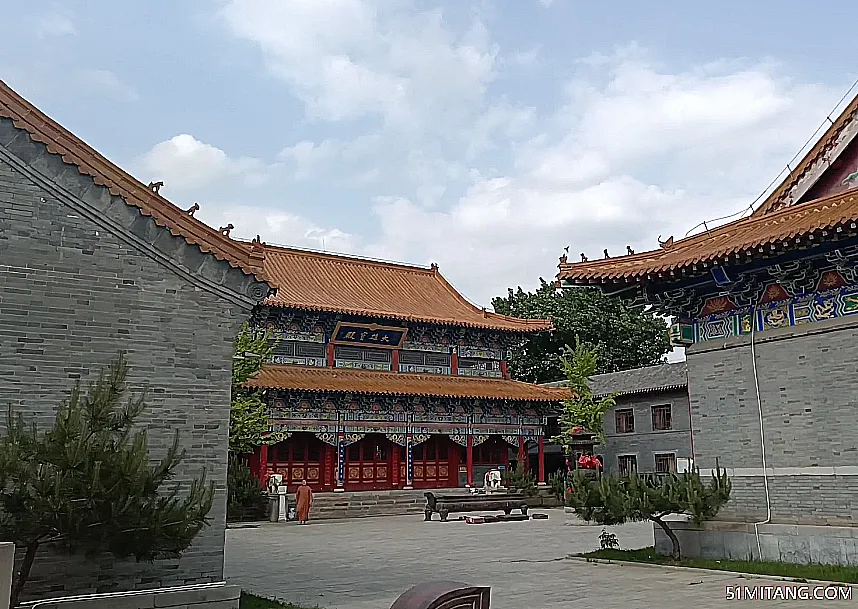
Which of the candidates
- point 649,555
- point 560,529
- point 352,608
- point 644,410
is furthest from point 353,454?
point 352,608

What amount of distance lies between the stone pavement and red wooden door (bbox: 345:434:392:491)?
7.67 metres

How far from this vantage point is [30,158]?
8750mm

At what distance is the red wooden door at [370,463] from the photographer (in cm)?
2951

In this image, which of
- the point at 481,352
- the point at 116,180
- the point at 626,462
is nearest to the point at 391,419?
the point at 481,352

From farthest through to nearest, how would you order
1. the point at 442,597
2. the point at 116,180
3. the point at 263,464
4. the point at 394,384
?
the point at 394,384 < the point at 263,464 < the point at 116,180 < the point at 442,597

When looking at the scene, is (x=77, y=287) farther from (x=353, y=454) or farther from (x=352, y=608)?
(x=353, y=454)

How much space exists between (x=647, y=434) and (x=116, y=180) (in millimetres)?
30316

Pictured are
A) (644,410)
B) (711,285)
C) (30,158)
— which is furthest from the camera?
(644,410)

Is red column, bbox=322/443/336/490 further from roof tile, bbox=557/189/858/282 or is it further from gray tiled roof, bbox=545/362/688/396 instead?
roof tile, bbox=557/189/858/282

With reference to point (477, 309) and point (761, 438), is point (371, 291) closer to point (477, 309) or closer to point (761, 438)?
point (477, 309)

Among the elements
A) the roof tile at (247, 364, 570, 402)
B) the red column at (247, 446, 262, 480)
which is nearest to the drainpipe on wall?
the roof tile at (247, 364, 570, 402)

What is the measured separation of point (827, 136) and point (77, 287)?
1072 cm

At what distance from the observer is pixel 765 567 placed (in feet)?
35.3

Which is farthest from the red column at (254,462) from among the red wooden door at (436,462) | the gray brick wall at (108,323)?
the gray brick wall at (108,323)
